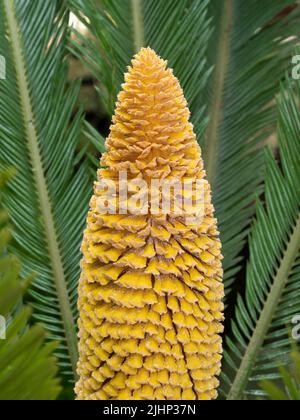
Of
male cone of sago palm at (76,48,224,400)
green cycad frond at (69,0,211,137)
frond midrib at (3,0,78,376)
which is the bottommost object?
male cone of sago palm at (76,48,224,400)

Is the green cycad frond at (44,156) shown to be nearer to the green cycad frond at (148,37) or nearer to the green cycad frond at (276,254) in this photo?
the green cycad frond at (148,37)

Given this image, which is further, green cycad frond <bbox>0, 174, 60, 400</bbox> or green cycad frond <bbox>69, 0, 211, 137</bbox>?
green cycad frond <bbox>69, 0, 211, 137</bbox>

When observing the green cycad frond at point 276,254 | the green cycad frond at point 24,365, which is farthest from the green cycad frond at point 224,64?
the green cycad frond at point 24,365

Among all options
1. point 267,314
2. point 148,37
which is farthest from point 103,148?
point 267,314

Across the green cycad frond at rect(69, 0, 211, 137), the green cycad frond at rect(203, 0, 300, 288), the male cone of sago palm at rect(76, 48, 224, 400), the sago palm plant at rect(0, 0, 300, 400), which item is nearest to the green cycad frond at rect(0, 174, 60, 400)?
the male cone of sago palm at rect(76, 48, 224, 400)

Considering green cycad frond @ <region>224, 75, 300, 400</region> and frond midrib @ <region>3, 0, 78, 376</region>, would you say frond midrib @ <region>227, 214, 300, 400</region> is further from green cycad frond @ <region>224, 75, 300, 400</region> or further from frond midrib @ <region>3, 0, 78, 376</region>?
frond midrib @ <region>3, 0, 78, 376</region>

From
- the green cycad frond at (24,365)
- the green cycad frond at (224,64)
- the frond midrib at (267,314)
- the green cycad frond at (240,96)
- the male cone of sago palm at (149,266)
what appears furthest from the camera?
the green cycad frond at (240,96)
